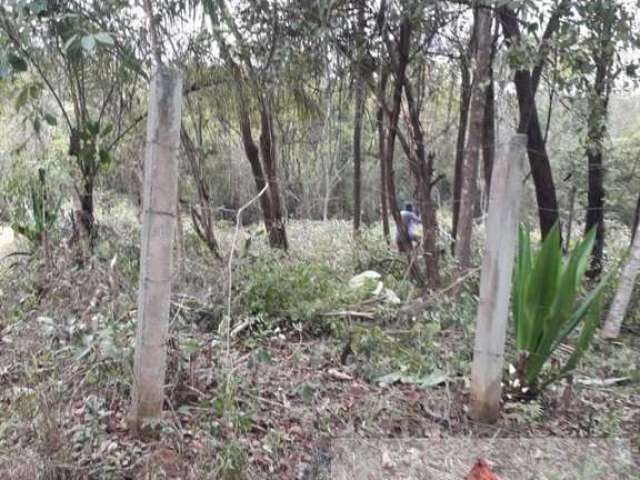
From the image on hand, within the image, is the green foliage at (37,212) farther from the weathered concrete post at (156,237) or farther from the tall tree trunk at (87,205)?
the weathered concrete post at (156,237)

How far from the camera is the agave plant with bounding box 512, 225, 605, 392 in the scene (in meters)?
2.40

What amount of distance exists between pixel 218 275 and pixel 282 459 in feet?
5.37

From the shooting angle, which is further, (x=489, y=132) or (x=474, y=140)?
(x=489, y=132)

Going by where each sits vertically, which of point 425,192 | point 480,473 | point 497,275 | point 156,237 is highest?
point 425,192

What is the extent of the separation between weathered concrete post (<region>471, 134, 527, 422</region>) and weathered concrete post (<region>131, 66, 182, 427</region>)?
123 cm

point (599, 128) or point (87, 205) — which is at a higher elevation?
point (599, 128)

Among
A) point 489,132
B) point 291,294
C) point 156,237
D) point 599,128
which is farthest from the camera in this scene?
point 489,132

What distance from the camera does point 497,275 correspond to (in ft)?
7.16

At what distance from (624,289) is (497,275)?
4.52 ft

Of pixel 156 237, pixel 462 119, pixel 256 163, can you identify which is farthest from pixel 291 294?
pixel 462 119

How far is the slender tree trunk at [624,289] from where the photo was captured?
9.85 feet

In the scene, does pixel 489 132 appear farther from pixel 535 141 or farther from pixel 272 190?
pixel 272 190

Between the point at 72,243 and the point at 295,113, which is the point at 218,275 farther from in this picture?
the point at 295,113

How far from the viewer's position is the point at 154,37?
10.6ft
